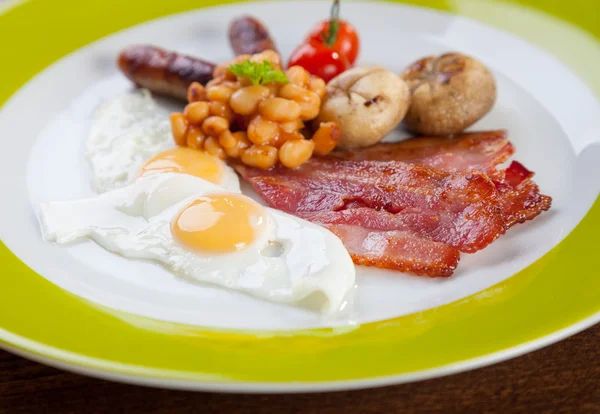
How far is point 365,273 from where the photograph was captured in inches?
Answer: 103

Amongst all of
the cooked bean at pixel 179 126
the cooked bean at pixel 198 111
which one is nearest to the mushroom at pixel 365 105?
the cooked bean at pixel 198 111

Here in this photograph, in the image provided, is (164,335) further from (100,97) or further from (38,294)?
(100,97)

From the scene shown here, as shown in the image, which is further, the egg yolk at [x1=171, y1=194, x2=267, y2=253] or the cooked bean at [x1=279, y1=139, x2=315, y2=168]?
the cooked bean at [x1=279, y1=139, x2=315, y2=168]

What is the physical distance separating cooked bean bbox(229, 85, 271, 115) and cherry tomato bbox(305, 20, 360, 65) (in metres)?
0.89

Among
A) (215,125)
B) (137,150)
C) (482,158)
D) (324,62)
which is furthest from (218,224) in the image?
(324,62)

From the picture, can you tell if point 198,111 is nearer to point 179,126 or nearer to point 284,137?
point 179,126

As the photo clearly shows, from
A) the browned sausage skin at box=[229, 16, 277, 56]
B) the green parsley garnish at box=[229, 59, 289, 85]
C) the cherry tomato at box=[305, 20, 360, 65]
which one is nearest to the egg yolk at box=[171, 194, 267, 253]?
the green parsley garnish at box=[229, 59, 289, 85]

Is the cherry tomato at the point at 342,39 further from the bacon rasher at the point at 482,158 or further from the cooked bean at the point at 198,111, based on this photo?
the cooked bean at the point at 198,111

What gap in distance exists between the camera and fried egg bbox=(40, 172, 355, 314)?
245cm

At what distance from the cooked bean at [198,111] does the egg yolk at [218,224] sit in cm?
64

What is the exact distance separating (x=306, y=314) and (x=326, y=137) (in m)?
1.07

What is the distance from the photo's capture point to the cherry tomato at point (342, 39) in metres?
3.91

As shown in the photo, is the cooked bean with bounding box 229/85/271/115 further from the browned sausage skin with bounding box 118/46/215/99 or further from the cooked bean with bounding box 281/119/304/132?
the browned sausage skin with bounding box 118/46/215/99

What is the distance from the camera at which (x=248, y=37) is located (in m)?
3.91
